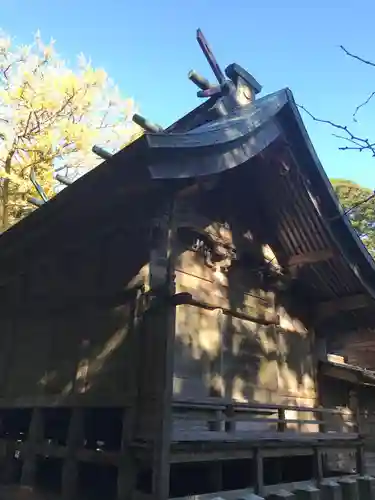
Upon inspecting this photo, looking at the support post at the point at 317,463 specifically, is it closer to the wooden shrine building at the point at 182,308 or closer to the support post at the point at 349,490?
the wooden shrine building at the point at 182,308

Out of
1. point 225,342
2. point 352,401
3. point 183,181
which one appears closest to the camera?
point 183,181

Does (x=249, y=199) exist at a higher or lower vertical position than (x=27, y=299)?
higher

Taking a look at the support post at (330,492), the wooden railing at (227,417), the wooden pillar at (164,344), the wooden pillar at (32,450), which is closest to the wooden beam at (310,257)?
the wooden railing at (227,417)

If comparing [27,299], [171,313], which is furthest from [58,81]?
[171,313]

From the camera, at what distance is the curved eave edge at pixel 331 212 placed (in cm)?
661

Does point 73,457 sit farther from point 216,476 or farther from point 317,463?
point 317,463

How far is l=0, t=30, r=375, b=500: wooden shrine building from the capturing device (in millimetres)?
5043

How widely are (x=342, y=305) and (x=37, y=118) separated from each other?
47.4 feet

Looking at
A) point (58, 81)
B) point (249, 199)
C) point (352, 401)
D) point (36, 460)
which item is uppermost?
point (58, 81)

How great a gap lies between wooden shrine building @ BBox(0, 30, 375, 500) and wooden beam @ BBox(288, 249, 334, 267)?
0.8 inches

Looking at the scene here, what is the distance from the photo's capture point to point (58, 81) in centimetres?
1873

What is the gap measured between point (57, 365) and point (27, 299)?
1.33m

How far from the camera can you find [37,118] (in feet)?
61.2

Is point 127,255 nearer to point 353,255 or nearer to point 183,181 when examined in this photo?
point 183,181
